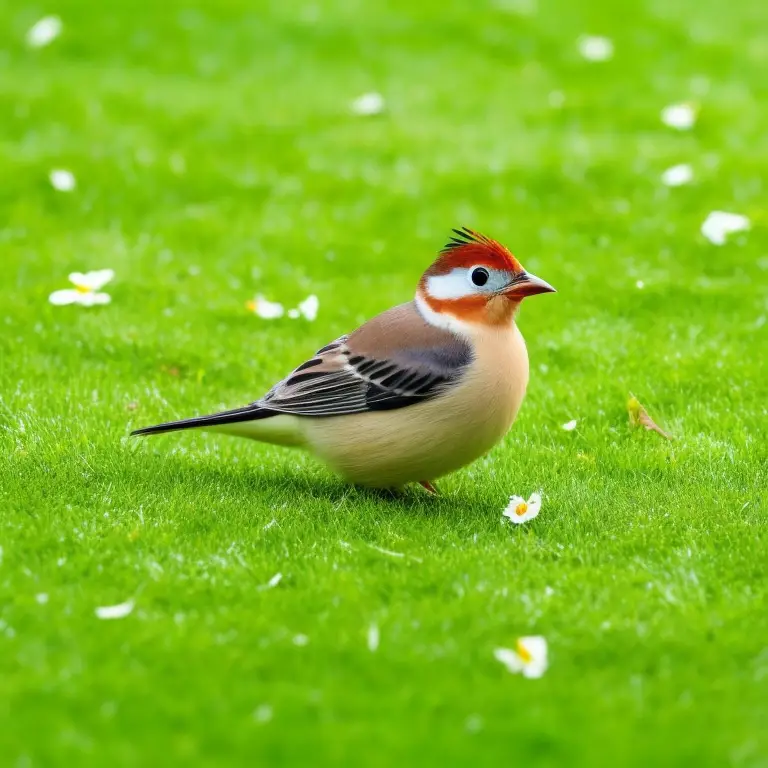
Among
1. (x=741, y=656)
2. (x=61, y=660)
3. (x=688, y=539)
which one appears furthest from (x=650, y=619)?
(x=61, y=660)

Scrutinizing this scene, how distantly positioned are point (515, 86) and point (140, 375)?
20.2 ft

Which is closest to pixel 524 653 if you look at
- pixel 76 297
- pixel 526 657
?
pixel 526 657

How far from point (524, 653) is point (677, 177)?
244 inches

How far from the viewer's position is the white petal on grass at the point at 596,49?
39.2 ft

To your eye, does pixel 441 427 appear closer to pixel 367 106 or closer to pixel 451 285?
pixel 451 285

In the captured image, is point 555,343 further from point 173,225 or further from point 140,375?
point 173,225

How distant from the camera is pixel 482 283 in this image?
17.2ft

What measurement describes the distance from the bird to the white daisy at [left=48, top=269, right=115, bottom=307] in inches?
79.5

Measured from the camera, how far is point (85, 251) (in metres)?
8.44

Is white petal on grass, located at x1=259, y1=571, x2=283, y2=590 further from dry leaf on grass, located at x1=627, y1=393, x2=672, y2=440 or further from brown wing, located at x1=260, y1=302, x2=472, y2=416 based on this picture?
dry leaf on grass, located at x1=627, y1=393, x2=672, y2=440

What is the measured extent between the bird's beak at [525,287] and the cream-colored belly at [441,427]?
18 cm

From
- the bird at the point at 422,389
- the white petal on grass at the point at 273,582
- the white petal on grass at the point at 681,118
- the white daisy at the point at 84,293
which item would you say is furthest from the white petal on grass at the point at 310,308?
the white petal on grass at the point at 681,118

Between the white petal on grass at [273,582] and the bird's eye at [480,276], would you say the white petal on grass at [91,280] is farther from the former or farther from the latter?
the white petal on grass at [273,582]

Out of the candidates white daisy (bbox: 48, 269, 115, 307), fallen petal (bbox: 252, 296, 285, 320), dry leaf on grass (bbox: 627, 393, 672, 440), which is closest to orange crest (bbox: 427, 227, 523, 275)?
dry leaf on grass (bbox: 627, 393, 672, 440)
